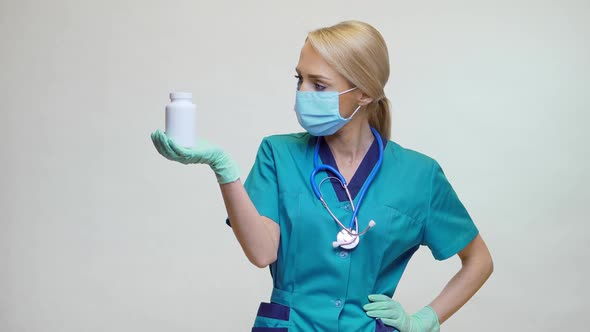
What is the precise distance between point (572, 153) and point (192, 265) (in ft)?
5.29

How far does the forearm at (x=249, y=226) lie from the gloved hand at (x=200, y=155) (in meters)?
0.03

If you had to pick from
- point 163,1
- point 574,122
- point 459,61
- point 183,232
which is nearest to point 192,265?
point 183,232

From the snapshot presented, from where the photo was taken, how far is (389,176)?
9.36ft

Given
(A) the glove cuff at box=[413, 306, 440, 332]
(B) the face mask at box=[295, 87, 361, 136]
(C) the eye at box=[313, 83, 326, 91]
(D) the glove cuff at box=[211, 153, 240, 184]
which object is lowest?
(A) the glove cuff at box=[413, 306, 440, 332]

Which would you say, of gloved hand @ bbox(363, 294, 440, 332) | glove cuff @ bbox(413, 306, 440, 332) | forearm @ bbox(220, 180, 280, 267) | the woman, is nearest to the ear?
the woman

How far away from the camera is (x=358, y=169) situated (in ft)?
9.31

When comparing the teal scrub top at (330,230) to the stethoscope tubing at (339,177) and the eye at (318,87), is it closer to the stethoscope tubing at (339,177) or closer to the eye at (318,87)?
the stethoscope tubing at (339,177)

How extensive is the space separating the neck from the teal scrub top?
23 millimetres

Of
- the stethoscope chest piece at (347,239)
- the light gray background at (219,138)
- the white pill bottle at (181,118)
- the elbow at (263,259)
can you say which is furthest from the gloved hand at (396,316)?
the light gray background at (219,138)

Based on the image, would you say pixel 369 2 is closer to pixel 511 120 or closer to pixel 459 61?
pixel 459 61

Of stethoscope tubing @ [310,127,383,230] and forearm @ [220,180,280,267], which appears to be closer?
forearm @ [220,180,280,267]

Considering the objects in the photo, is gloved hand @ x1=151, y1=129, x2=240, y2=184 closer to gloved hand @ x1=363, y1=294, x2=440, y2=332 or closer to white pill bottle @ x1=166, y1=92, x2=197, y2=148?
white pill bottle @ x1=166, y1=92, x2=197, y2=148

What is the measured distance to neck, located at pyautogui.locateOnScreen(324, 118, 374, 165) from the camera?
9.39 ft

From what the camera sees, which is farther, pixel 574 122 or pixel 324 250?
pixel 574 122
